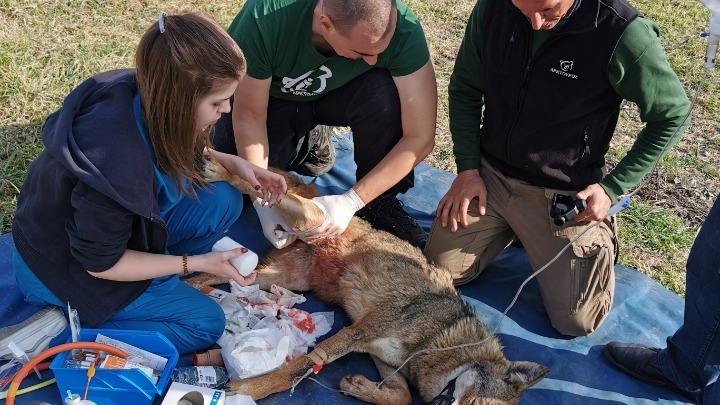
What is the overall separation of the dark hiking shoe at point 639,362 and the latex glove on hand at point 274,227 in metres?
2.21

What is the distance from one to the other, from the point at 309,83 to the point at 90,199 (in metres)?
2.00

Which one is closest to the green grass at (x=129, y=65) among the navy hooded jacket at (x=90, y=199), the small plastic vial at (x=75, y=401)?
the navy hooded jacket at (x=90, y=199)

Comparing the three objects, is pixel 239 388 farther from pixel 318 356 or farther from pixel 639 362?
pixel 639 362

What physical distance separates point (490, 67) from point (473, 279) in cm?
152

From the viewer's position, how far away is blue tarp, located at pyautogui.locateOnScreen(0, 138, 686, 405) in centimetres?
378

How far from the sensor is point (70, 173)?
9.34 feet

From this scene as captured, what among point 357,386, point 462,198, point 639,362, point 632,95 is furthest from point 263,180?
point 639,362

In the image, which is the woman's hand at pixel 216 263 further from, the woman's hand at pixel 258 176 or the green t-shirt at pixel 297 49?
the green t-shirt at pixel 297 49

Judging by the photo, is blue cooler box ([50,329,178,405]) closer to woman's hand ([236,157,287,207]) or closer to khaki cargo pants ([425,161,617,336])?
woman's hand ([236,157,287,207])

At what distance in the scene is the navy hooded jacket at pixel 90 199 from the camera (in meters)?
2.79

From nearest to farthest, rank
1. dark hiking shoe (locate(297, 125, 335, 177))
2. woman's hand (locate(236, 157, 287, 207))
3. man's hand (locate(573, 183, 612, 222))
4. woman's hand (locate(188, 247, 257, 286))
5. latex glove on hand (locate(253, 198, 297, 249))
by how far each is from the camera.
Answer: woman's hand (locate(188, 247, 257, 286)), woman's hand (locate(236, 157, 287, 207)), man's hand (locate(573, 183, 612, 222)), latex glove on hand (locate(253, 198, 297, 249)), dark hiking shoe (locate(297, 125, 335, 177))

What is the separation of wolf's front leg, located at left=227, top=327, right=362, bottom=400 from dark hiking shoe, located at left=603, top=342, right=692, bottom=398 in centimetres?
164

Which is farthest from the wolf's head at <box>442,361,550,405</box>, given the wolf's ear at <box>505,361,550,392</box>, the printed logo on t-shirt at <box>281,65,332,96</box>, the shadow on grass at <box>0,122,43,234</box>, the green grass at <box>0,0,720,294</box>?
the shadow on grass at <box>0,122,43,234</box>

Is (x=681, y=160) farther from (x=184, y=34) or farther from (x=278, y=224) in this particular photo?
(x=184, y=34)
